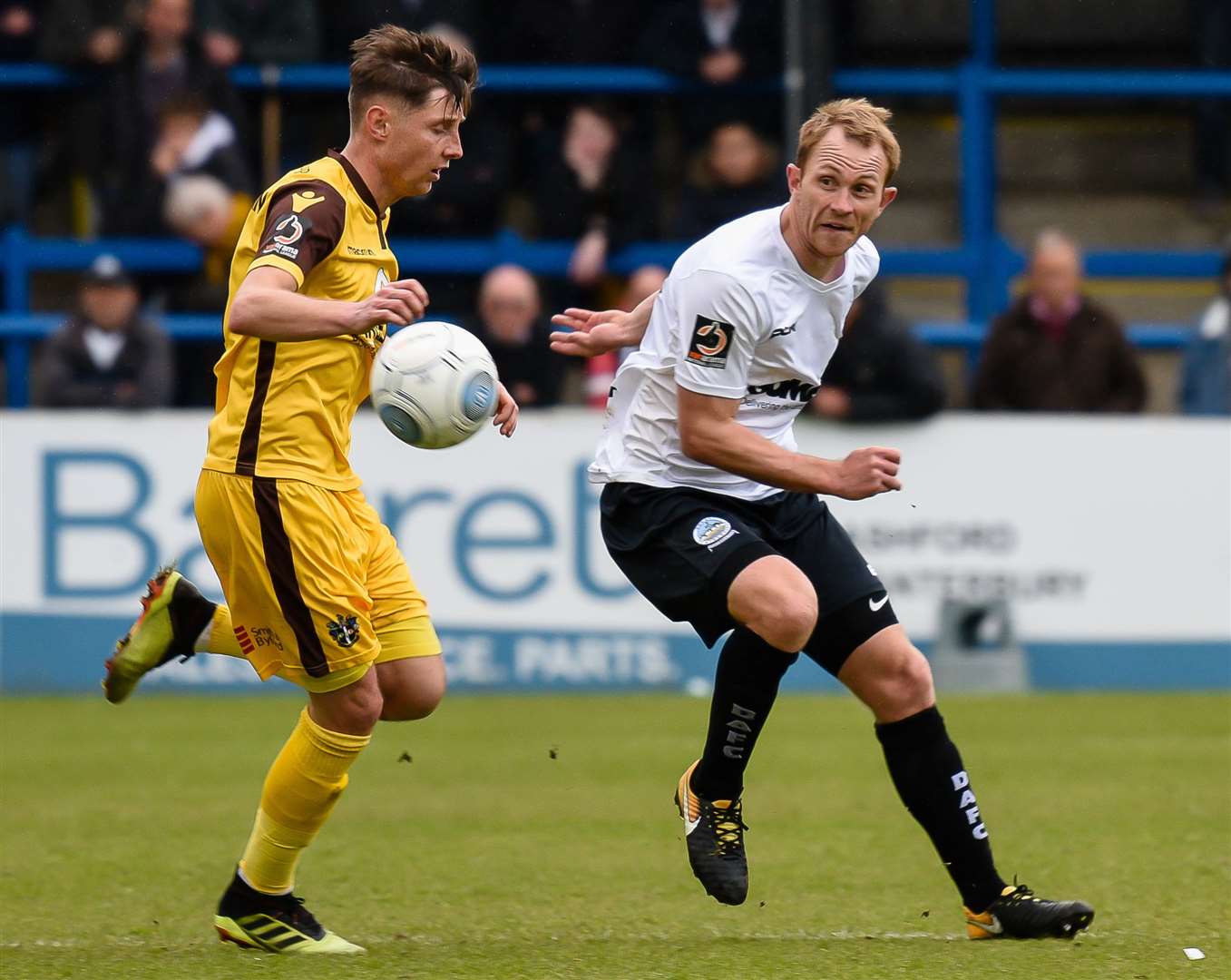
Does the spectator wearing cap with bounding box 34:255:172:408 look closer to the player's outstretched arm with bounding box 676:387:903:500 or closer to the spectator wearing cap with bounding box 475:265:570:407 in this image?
the spectator wearing cap with bounding box 475:265:570:407

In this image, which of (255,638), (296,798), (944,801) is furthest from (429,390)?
(944,801)

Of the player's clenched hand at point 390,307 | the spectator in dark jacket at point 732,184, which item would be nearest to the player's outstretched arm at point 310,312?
the player's clenched hand at point 390,307

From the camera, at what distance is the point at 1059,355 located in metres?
11.1

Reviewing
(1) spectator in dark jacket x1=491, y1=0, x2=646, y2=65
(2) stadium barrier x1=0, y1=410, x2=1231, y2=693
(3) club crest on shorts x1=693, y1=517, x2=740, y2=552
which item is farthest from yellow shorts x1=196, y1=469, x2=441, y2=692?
(1) spectator in dark jacket x1=491, y1=0, x2=646, y2=65

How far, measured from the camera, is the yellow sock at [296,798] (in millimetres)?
5219

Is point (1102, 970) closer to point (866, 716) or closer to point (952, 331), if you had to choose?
point (866, 716)

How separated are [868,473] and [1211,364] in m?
7.09

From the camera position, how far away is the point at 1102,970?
469 centimetres

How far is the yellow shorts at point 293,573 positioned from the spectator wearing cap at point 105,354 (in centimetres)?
590

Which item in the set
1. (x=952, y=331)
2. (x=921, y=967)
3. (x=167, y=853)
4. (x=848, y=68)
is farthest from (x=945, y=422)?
(x=921, y=967)

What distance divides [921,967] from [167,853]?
292 cm

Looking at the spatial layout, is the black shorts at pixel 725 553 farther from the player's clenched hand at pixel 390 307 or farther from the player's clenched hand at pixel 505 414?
the player's clenched hand at pixel 390 307

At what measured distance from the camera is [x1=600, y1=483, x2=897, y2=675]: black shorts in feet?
17.1

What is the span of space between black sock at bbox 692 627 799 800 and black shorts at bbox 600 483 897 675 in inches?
3.3
